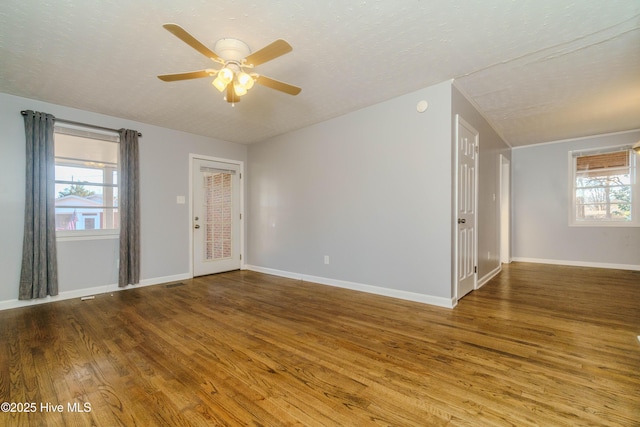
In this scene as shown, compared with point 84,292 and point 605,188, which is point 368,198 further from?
point 605,188

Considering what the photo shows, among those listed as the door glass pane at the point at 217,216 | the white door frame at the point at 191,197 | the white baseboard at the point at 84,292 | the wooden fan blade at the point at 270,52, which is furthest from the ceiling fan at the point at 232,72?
the white baseboard at the point at 84,292

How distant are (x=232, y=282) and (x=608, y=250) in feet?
23.1

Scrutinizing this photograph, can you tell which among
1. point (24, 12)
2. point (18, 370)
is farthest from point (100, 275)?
point (24, 12)

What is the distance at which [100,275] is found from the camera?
3975 millimetres

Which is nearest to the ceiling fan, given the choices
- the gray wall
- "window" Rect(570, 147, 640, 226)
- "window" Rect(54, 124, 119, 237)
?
the gray wall

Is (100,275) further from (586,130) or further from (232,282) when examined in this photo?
(586,130)

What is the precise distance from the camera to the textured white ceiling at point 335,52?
6.56 feet

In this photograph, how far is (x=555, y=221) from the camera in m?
5.84

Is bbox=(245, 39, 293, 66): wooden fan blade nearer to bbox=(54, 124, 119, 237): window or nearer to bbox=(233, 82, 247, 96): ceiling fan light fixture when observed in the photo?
bbox=(233, 82, 247, 96): ceiling fan light fixture

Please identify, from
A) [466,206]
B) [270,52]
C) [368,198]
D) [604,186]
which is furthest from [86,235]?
[604,186]

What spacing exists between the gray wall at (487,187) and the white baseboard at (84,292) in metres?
4.87

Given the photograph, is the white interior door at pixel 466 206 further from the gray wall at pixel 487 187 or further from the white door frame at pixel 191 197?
the white door frame at pixel 191 197

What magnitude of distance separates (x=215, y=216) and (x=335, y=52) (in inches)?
149

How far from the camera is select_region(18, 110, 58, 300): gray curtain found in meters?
3.36
